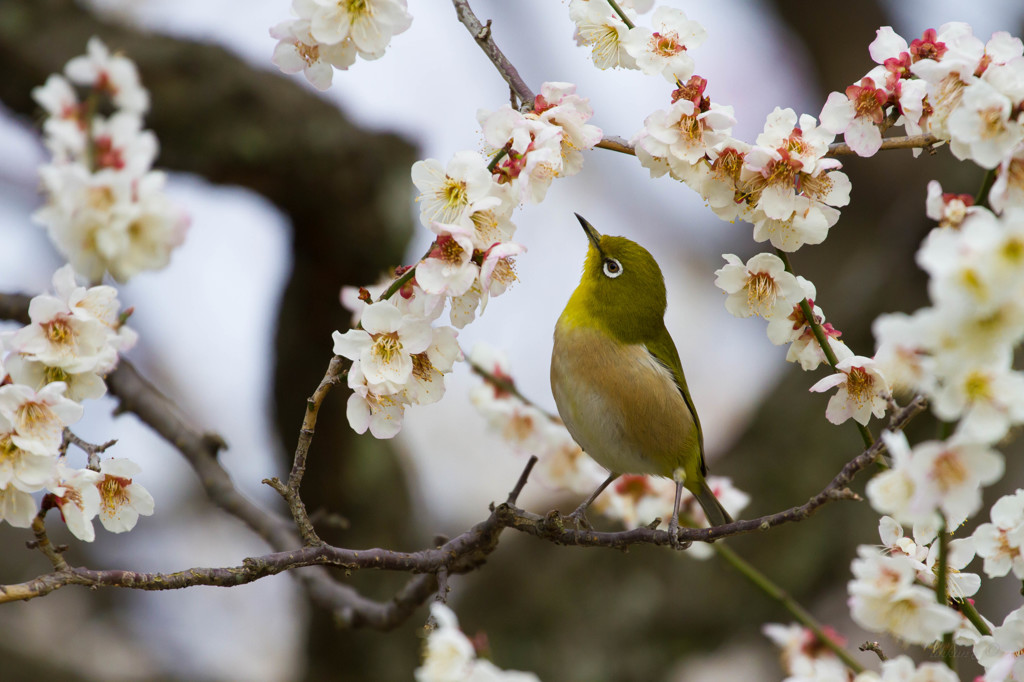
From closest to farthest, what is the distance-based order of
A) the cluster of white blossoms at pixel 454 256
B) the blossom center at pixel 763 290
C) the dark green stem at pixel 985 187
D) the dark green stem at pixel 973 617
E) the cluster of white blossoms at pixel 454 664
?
the cluster of white blossoms at pixel 454 664 → the dark green stem at pixel 985 187 → the cluster of white blossoms at pixel 454 256 → the dark green stem at pixel 973 617 → the blossom center at pixel 763 290

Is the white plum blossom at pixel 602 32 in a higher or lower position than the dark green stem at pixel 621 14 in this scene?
lower

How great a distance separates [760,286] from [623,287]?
0.88m

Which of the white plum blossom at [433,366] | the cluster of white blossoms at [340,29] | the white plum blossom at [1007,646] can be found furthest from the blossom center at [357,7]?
the white plum blossom at [1007,646]

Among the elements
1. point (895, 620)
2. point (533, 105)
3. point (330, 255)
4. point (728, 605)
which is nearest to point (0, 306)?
point (330, 255)

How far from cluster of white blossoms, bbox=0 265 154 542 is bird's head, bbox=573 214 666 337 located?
130 cm

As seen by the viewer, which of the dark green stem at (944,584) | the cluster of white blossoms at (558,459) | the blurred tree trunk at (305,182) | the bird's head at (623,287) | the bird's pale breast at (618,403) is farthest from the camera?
the blurred tree trunk at (305,182)

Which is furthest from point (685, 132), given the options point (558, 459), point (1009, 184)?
point (558, 459)

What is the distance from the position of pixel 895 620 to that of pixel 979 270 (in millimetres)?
509

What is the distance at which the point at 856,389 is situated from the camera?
57.5 inches

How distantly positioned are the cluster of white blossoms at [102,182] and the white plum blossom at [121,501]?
1.74 feet

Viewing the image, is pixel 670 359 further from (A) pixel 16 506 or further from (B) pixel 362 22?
(A) pixel 16 506

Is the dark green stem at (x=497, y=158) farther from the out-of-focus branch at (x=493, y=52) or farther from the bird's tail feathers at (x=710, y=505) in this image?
the bird's tail feathers at (x=710, y=505)

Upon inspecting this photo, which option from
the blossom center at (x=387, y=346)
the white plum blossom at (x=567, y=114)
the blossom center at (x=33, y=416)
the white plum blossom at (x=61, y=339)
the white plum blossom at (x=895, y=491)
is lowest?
the blossom center at (x=33, y=416)

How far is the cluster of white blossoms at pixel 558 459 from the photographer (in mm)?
2484
